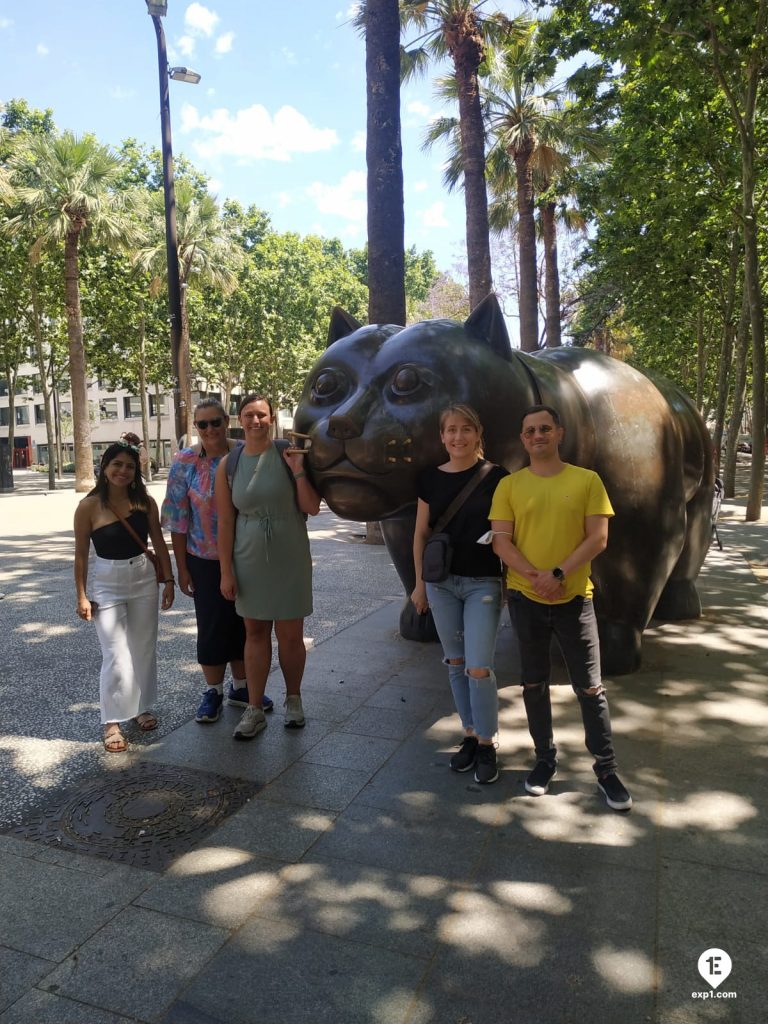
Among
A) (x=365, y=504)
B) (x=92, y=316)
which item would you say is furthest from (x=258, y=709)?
(x=92, y=316)

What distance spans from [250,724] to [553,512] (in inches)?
78.7

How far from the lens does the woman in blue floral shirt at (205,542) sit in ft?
13.5

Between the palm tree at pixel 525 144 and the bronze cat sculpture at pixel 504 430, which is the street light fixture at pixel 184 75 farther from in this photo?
the bronze cat sculpture at pixel 504 430

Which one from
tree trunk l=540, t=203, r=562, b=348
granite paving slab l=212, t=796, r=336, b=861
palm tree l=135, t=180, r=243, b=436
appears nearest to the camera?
granite paving slab l=212, t=796, r=336, b=861

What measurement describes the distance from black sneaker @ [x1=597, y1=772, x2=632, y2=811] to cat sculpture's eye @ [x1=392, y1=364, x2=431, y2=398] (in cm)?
189

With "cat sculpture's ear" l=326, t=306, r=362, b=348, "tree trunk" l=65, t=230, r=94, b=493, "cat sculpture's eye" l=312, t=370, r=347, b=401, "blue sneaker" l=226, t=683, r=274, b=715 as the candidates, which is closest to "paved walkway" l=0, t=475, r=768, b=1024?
"blue sneaker" l=226, t=683, r=274, b=715

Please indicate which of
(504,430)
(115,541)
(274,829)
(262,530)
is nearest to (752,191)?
(504,430)

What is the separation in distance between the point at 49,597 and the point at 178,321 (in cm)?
671

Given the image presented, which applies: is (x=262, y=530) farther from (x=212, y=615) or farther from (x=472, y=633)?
(x=472, y=633)

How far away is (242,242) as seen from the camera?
3938 centimetres

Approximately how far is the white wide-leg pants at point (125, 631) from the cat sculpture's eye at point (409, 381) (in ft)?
5.49

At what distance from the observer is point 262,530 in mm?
3807

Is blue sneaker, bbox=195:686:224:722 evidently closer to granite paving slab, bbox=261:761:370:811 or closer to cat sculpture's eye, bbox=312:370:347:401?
granite paving slab, bbox=261:761:370:811

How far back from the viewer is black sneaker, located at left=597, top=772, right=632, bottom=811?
10.2 ft
